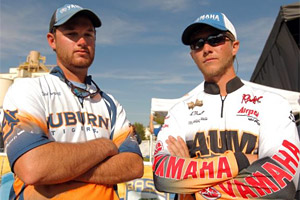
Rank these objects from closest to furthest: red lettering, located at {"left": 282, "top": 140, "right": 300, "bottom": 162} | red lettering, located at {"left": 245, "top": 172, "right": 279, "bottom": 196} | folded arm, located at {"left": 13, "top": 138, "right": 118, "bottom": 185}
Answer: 1. folded arm, located at {"left": 13, "top": 138, "right": 118, "bottom": 185}
2. red lettering, located at {"left": 245, "top": 172, "right": 279, "bottom": 196}
3. red lettering, located at {"left": 282, "top": 140, "right": 300, "bottom": 162}

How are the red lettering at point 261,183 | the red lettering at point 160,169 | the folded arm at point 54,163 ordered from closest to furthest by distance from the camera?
the folded arm at point 54,163
the red lettering at point 261,183
the red lettering at point 160,169

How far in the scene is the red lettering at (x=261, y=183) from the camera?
1.77m

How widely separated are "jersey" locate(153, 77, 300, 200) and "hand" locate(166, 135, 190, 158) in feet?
0.18

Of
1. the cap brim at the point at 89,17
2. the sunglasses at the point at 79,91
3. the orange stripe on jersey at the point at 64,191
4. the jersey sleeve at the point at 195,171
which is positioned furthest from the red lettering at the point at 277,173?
the cap brim at the point at 89,17

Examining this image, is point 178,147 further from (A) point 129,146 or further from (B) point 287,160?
(B) point 287,160

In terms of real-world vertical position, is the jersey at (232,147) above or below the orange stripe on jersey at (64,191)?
above

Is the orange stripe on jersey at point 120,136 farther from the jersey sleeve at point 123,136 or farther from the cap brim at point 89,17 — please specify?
the cap brim at point 89,17

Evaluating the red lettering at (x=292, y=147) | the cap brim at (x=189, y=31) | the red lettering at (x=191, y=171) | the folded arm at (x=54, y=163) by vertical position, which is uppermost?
the cap brim at (x=189, y=31)

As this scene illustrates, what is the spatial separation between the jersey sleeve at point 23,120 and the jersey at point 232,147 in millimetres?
975

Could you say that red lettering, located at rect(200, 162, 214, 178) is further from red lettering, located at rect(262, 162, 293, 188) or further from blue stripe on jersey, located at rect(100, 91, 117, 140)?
blue stripe on jersey, located at rect(100, 91, 117, 140)

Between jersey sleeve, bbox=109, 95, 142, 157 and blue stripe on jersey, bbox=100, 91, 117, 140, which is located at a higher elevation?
blue stripe on jersey, bbox=100, 91, 117, 140

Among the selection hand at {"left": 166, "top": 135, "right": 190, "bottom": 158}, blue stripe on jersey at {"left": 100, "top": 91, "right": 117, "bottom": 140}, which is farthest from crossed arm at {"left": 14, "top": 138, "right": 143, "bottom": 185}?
hand at {"left": 166, "top": 135, "right": 190, "bottom": 158}

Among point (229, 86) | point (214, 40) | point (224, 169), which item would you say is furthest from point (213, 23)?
point (224, 169)

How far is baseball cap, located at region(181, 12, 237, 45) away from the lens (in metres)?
2.24
